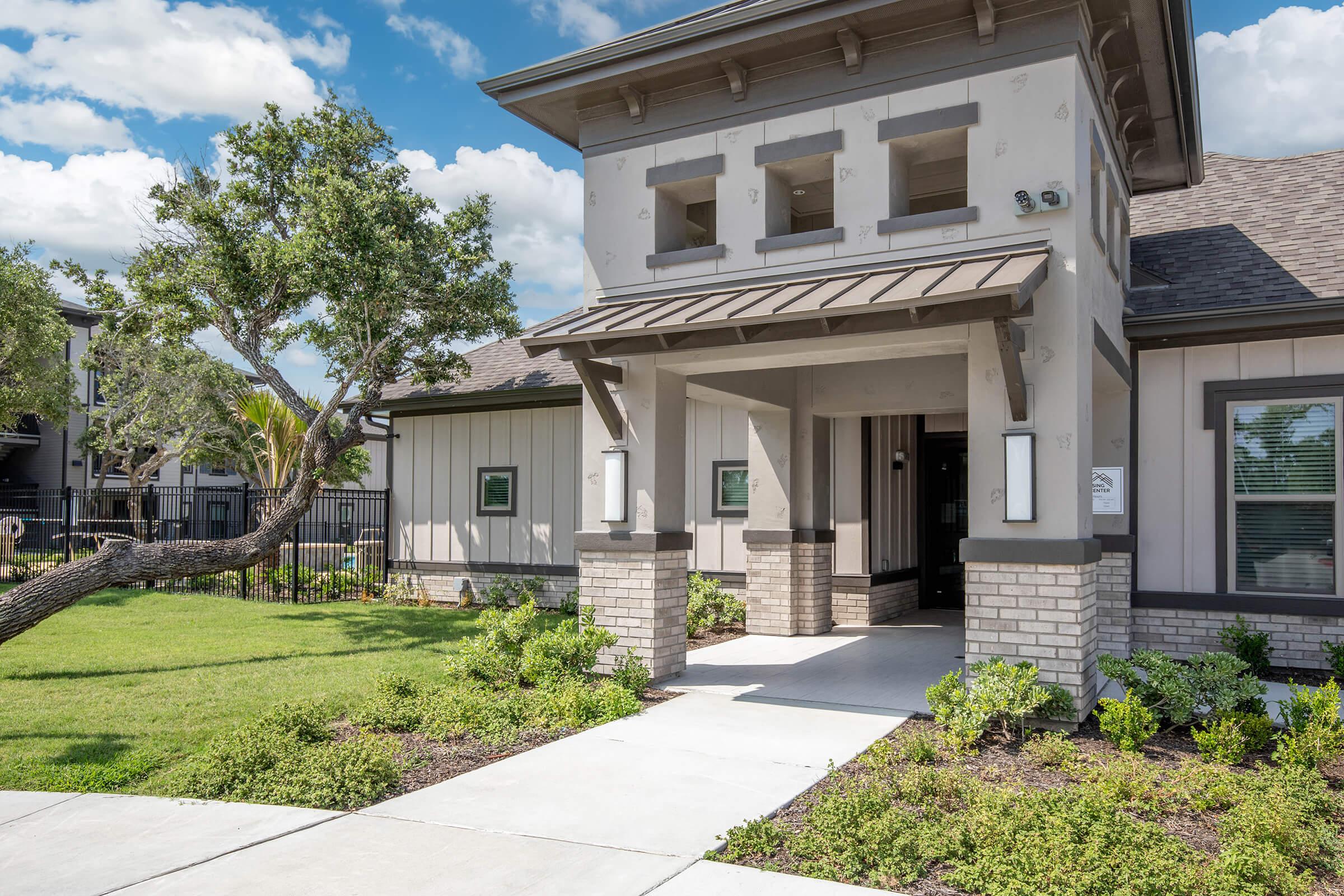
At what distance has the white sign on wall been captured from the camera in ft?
34.1

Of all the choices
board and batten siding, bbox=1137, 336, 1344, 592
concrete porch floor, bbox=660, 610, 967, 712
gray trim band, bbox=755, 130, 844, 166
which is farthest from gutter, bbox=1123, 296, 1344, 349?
concrete porch floor, bbox=660, 610, 967, 712

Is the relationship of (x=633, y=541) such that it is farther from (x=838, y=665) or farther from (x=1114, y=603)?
(x=1114, y=603)

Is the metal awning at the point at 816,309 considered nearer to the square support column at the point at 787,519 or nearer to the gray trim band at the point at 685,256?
the gray trim band at the point at 685,256

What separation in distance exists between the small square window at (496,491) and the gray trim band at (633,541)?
6379 mm

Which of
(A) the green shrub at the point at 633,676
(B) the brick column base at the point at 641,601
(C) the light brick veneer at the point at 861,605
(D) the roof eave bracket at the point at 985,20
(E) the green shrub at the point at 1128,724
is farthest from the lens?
(C) the light brick veneer at the point at 861,605

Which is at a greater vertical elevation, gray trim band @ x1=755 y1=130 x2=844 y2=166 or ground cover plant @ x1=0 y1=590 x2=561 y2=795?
gray trim band @ x1=755 y1=130 x2=844 y2=166

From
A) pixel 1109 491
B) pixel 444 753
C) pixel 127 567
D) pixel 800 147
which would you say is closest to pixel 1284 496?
pixel 1109 491

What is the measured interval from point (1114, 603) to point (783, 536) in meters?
4.02

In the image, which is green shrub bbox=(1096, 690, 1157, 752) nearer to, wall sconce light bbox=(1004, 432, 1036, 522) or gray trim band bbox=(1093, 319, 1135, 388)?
wall sconce light bbox=(1004, 432, 1036, 522)

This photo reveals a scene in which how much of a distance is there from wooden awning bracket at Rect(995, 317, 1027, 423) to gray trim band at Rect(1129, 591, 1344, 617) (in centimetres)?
423

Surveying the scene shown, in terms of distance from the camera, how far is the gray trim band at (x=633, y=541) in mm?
9094

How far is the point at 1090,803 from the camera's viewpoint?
4.98 m

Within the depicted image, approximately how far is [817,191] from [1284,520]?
640 centimetres

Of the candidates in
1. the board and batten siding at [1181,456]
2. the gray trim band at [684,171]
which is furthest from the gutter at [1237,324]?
the gray trim band at [684,171]
